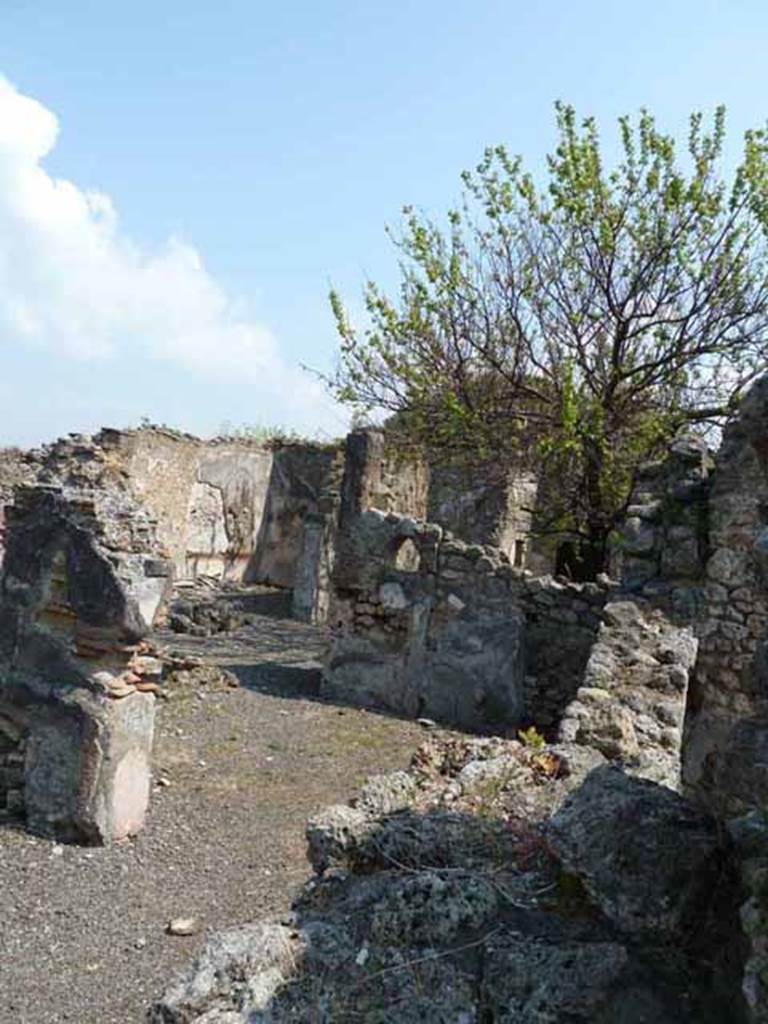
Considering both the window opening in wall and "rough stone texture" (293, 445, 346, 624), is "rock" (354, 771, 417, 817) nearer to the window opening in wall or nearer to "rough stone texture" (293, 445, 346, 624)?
the window opening in wall

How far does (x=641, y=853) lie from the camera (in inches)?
70.7

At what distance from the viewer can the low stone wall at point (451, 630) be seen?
346 inches

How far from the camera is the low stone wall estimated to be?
28.8 feet

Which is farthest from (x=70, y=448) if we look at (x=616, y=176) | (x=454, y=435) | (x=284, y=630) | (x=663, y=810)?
(x=663, y=810)

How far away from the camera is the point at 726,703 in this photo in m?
5.31

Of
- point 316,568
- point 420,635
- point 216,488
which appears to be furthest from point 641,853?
point 216,488

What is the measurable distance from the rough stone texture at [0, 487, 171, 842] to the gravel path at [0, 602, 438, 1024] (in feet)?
0.94

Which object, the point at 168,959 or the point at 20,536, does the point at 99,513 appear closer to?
the point at 20,536

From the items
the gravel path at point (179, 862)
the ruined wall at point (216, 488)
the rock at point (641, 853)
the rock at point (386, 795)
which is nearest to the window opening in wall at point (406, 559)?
the gravel path at point (179, 862)

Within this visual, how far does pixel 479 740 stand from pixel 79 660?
2739mm

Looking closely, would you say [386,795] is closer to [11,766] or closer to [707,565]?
[11,766]

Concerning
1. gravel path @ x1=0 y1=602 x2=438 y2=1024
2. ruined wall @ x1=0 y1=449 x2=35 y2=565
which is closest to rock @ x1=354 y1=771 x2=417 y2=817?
gravel path @ x1=0 y1=602 x2=438 y2=1024

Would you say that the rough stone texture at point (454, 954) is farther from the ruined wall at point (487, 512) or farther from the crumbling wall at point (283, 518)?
the crumbling wall at point (283, 518)

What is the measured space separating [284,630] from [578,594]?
6.49 metres
